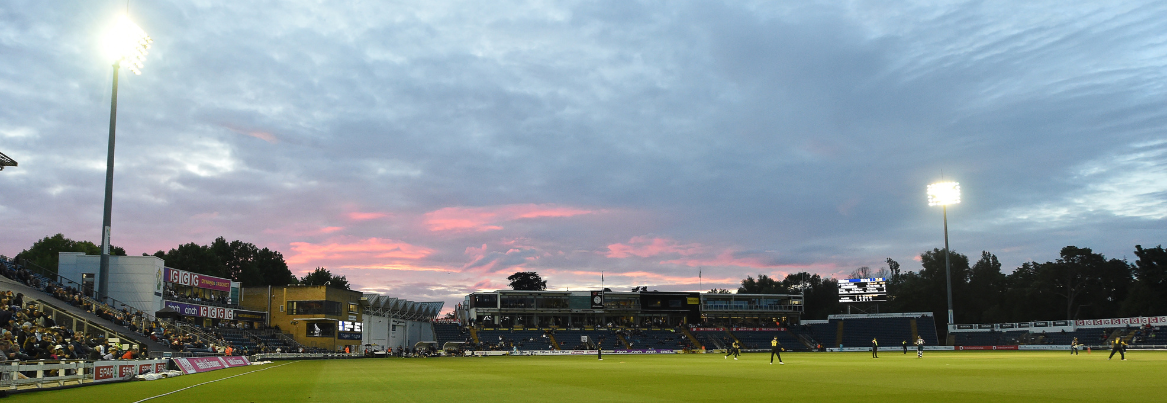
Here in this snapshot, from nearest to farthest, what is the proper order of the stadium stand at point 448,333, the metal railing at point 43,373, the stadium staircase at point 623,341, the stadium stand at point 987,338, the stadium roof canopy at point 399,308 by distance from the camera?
the metal railing at point 43,373 → the stadium stand at point 987,338 → the stadium roof canopy at point 399,308 → the stadium staircase at point 623,341 → the stadium stand at point 448,333

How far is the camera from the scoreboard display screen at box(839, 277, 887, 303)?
4003 inches

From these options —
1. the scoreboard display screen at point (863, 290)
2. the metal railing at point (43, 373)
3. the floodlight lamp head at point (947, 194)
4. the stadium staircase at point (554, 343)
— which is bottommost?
the stadium staircase at point (554, 343)

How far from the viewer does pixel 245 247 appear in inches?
5069

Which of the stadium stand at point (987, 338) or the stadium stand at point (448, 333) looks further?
the stadium stand at point (448, 333)

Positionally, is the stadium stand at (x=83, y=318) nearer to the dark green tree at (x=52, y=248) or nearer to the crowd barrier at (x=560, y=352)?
the crowd barrier at (x=560, y=352)

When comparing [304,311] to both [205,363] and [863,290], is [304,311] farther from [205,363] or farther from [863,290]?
[863,290]

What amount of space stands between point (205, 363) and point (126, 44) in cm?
1649

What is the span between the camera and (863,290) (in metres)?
103

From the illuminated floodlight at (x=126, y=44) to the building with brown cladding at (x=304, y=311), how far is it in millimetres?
49705

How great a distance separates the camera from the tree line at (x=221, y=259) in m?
106

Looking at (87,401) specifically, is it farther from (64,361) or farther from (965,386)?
(965,386)

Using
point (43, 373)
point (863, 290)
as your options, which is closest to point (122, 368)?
point (43, 373)

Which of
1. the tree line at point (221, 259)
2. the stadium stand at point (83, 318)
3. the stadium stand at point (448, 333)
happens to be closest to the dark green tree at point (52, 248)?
the tree line at point (221, 259)

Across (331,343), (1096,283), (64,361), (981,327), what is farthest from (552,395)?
(1096,283)
